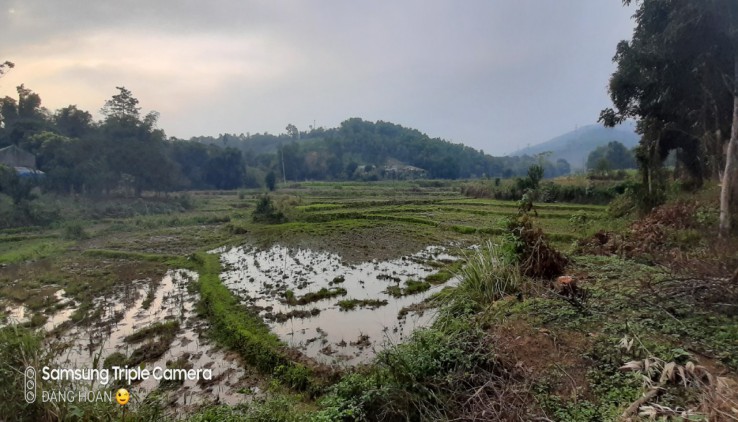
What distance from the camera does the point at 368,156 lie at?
96000mm

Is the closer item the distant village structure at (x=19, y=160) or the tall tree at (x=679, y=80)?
the tall tree at (x=679, y=80)

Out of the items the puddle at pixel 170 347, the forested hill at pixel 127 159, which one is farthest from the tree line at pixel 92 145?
the puddle at pixel 170 347

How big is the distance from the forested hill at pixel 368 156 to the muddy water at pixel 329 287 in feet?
172

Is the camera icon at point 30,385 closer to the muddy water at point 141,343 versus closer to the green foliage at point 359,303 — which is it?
the muddy water at point 141,343

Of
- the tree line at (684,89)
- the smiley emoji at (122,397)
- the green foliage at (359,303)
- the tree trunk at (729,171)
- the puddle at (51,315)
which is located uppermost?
the tree line at (684,89)

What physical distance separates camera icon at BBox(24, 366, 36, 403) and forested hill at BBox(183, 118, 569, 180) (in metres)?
63.1

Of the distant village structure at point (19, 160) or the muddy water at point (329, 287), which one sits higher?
the distant village structure at point (19, 160)

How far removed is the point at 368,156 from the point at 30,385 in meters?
93.6

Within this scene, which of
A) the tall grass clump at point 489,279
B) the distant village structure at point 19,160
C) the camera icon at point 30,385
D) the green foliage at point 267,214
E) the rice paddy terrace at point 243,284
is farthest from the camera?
the distant village structure at point 19,160

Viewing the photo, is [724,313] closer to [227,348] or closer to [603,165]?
[227,348]

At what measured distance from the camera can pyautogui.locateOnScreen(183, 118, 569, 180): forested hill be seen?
242 ft

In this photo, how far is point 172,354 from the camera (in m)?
7.31

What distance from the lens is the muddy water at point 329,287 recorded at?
7.59 meters

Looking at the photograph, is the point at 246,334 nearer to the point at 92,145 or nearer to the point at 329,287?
the point at 329,287
